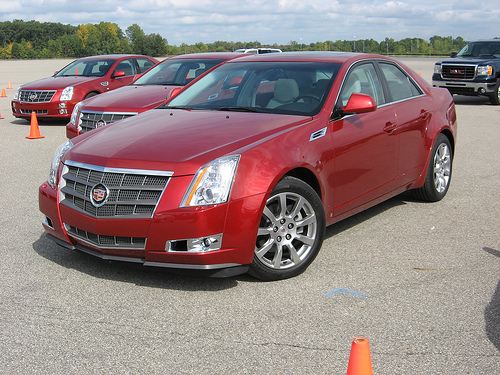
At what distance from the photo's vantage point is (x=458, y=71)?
18844 millimetres

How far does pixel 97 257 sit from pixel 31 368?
1275 mm

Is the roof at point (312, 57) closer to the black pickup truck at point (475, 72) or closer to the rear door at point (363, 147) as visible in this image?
the rear door at point (363, 147)

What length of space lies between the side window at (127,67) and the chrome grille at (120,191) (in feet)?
36.4

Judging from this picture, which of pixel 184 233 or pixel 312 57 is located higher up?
pixel 312 57

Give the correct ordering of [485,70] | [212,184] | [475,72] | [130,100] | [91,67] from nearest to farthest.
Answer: [212,184], [130,100], [91,67], [485,70], [475,72]

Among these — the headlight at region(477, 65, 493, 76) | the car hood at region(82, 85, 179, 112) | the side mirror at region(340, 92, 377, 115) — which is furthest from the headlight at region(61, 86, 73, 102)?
the headlight at region(477, 65, 493, 76)

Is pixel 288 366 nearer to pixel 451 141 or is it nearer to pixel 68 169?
pixel 68 169

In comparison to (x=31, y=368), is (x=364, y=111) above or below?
above

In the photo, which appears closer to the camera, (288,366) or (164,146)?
(288,366)

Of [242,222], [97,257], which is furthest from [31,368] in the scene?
[242,222]

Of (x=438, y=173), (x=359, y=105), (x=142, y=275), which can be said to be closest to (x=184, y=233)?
(x=142, y=275)

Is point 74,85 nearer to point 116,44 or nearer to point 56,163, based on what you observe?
point 56,163

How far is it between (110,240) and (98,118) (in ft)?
Result: 19.0

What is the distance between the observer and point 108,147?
471 centimetres
